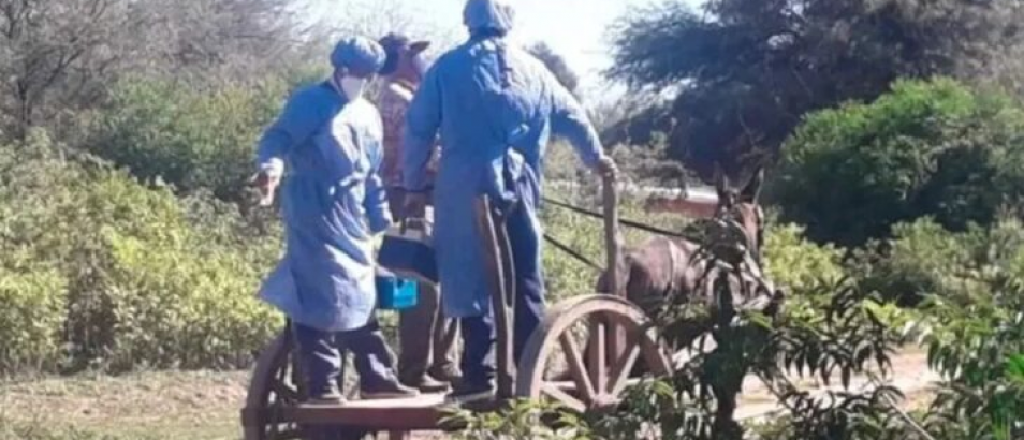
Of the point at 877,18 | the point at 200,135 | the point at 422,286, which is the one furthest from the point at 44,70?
the point at 422,286

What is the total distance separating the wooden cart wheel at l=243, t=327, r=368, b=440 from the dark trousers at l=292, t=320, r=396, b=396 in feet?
0.36

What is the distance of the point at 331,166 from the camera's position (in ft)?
26.3

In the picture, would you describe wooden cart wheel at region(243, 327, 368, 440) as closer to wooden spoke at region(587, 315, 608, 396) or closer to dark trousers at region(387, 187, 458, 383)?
dark trousers at region(387, 187, 458, 383)

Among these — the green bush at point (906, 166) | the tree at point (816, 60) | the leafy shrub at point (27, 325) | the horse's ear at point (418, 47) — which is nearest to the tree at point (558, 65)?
the tree at point (816, 60)

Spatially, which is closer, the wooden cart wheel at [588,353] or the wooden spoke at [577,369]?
the wooden cart wheel at [588,353]

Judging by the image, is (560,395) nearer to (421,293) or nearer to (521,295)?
(521,295)

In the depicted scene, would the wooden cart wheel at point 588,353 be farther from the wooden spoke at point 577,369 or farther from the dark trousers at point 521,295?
the dark trousers at point 521,295

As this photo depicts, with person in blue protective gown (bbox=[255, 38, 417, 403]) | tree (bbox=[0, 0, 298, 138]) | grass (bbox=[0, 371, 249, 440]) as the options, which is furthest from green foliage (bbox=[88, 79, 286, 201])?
person in blue protective gown (bbox=[255, 38, 417, 403])

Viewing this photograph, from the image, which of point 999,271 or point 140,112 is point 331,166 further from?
point 140,112

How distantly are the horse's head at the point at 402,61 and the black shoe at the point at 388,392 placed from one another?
1.41 metres

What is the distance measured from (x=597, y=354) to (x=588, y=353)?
0.35 feet

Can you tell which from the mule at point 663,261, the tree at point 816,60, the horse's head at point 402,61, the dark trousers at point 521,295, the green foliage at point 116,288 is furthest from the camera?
the tree at point 816,60

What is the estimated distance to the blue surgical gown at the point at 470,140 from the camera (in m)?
7.83

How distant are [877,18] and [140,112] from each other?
11.9m
